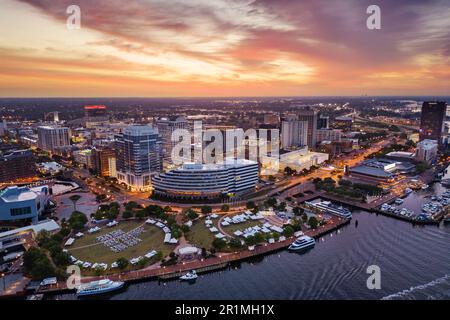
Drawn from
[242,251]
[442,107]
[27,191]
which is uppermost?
[442,107]

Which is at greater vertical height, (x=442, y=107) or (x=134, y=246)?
(x=442, y=107)

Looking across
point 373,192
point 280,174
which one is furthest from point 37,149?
point 373,192

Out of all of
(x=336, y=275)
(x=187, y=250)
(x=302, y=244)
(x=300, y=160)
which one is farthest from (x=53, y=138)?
(x=336, y=275)

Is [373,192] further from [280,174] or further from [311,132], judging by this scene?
Result: [311,132]

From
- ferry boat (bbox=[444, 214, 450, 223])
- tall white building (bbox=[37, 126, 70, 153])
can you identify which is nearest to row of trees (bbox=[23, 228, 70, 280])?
ferry boat (bbox=[444, 214, 450, 223])

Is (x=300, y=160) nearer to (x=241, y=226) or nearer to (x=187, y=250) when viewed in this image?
(x=241, y=226)

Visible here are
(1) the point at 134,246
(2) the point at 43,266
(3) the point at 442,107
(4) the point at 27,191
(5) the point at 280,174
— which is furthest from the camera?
(3) the point at 442,107

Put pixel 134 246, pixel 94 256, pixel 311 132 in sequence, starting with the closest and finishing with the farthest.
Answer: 1. pixel 94 256
2. pixel 134 246
3. pixel 311 132

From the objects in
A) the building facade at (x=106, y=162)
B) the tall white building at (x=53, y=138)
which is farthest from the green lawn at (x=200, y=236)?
the tall white building at (x=53, y=138)
